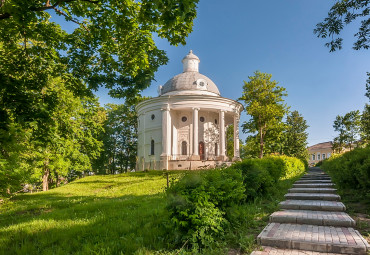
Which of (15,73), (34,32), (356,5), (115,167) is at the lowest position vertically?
(115,167)

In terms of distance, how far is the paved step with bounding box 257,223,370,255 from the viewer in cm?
411

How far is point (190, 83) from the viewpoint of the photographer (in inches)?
1315

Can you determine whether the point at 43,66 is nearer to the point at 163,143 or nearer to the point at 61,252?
the point at 61,252

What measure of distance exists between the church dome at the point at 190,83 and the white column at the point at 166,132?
14.5 ft

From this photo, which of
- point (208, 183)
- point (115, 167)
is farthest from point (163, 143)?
point (208, 183)

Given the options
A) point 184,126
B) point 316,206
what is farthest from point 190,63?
point 316,206

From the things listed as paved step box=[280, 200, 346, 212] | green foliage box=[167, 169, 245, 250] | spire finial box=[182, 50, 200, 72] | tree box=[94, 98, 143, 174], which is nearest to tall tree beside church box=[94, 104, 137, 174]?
tree box=[94, 98, 143, 174]

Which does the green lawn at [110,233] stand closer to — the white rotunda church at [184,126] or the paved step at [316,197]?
A: the paved step at [316,197]

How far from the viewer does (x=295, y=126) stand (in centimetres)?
4797

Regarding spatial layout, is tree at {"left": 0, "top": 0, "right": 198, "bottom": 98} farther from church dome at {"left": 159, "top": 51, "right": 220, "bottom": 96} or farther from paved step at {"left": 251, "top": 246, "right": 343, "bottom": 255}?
church dome at {"left": 159, "top": 51, "right": 220, "bottom": 96}

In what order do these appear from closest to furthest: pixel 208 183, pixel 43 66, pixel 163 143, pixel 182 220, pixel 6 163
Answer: pixel 6 163, pixel 182 220, pixel 208 183, pixel 43 66, pixel 163 143

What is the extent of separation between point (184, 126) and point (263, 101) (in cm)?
1052

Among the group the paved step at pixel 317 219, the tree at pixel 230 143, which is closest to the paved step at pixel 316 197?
the paved step at pixel 317 219

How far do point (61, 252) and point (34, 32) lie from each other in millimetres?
5608
